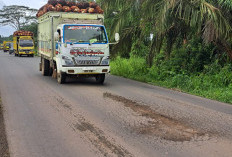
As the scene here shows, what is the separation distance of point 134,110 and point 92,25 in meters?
5.56

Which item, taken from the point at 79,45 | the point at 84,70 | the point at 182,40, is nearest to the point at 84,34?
the point at 79,45

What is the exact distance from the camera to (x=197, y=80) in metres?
12.1

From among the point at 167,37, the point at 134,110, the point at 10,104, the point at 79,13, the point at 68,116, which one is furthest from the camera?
the point at 167,37

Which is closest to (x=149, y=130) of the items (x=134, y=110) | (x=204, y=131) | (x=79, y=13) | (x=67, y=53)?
(x=204, y=131)

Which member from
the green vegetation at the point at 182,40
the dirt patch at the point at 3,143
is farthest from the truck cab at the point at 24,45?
the dirt patch at the point at 3,143

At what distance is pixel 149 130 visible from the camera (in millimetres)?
6109

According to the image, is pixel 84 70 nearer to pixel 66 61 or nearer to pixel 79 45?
pixel 66 61

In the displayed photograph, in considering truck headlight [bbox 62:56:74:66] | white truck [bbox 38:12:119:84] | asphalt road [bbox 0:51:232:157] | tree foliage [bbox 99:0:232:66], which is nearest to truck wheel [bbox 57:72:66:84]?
white truck [bbox 38:12:119:84]

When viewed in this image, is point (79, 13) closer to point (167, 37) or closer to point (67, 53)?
point (67, 53)

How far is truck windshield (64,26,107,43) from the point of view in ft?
39.4

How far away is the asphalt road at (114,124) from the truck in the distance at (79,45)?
160cm

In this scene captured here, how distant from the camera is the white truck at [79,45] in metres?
11.8

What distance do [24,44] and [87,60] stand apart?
3027 cm

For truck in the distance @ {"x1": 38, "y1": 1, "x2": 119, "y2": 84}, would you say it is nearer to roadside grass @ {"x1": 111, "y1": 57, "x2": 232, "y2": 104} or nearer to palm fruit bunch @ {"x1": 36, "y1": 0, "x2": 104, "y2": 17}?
palm fruit bunch @ {"x1": 36, "y1": 0, "x2": 104, "y2": 17}
